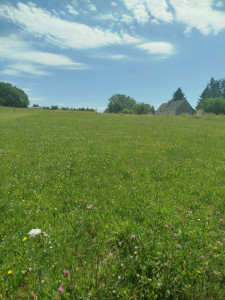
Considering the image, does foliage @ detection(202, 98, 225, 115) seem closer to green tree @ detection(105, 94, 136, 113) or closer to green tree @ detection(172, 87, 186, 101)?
green tree @ detection(172, 87, 186, 101)

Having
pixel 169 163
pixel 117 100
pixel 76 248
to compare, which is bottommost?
pixel 76 248

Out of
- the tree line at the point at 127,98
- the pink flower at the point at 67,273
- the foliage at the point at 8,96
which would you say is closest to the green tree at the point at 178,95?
the tree line at the point at 127,98

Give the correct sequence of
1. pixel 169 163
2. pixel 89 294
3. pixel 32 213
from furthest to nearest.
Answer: pixel 169 163
pixel 32 213
pixel 89 294

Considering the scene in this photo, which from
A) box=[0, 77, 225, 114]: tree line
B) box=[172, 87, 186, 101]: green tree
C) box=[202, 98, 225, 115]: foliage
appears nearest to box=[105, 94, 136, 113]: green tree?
box=[0, 77, 225, 114]: tree line

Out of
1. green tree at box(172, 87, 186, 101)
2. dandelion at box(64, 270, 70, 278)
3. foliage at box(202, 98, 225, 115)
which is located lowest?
dandelion at box(64, 270, 70, 278)

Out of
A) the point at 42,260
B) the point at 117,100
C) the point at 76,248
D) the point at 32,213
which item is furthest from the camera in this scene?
the point at 117,100

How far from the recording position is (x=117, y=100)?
412ft

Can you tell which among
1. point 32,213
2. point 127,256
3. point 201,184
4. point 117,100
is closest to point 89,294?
point 127,256

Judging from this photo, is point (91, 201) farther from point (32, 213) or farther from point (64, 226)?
point (32, 213)

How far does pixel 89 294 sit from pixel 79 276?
0.33 meters

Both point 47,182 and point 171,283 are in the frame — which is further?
point 47,182

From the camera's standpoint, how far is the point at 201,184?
17.2 feet

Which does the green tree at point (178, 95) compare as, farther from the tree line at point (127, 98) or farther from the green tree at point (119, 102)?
the green tree at point (119, 102)

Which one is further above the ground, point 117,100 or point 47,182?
point 117,100
